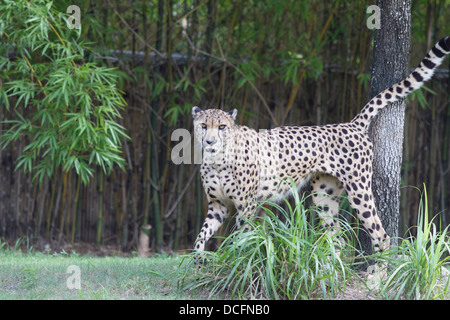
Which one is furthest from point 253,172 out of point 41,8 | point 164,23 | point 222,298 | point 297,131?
point 164,23

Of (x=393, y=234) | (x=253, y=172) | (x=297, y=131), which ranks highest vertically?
(x=297, y=131)

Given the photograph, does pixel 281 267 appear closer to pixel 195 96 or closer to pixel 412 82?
pixel 412 82

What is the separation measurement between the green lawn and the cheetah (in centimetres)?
47

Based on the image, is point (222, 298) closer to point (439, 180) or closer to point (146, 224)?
point (146, 224)

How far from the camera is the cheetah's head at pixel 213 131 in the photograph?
392 centimetres

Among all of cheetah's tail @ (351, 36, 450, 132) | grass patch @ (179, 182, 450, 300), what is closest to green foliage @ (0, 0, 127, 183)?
grass patch @ (179, 182, 450, 300)

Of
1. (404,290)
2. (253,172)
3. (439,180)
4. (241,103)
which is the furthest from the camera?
(439,180)

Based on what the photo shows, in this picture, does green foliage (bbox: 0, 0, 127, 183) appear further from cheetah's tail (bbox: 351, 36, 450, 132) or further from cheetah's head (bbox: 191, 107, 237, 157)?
cheetah's tail (bbox: 351, 36, 450, 132)

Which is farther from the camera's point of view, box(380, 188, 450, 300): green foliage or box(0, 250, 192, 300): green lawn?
box(0, 250, 192, 300): green lawn

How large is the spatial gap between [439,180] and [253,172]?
139 inches

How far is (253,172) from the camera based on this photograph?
418 cm

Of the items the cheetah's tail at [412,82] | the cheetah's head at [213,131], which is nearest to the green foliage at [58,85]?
the cheetah's head at [213,131]

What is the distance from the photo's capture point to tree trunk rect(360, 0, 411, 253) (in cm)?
419

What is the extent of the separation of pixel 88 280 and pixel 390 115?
2421 millimetres
